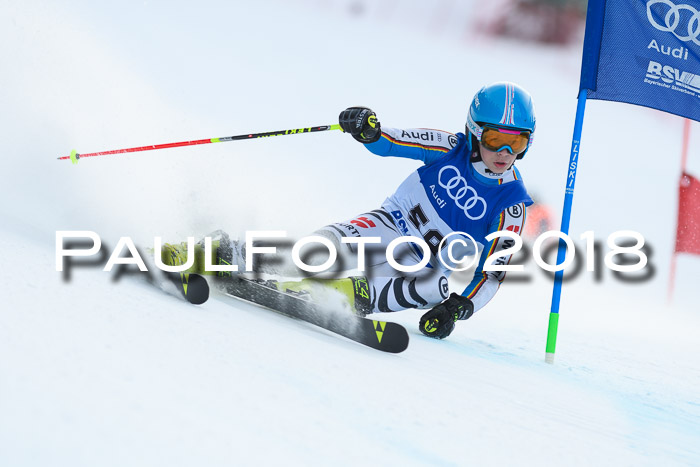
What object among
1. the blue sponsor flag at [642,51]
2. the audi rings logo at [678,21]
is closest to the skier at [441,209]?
the blue sponsor flag at [642,51]

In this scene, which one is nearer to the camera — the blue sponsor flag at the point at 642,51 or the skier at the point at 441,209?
the skier at the point at 441,209

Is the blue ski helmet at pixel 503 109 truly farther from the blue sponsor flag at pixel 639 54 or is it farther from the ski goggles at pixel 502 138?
the blue sponsor flag at pixel 639 54

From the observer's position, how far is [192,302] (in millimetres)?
2586

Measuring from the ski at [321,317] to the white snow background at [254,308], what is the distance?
4.1 inches

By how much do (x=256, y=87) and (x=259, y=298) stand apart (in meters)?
6.53

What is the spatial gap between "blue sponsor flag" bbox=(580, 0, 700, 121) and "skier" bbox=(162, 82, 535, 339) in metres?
0.79

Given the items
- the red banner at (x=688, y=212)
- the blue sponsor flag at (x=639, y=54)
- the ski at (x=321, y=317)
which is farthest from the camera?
the red banner at (x=688, y=212)

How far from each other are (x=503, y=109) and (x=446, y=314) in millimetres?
A: 997

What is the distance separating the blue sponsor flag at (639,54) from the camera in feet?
12.8

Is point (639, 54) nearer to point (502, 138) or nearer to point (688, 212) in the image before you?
point (502, 138)

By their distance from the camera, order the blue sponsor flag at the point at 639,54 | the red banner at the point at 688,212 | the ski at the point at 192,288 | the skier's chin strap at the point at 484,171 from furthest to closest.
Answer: the red banner at the point at 688,212
the blue sponsor flag at the point at 639,54
the skier's chin strap at the point at 484,171
the ski at the point at 192,288

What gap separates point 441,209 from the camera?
139 inches

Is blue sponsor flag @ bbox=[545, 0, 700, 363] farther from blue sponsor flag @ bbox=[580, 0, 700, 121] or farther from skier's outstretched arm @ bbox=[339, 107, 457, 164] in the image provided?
skier's outstretched arm @ bbox=[339, 107, 457, 164]

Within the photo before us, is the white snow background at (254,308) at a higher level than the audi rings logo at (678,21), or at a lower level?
lower
